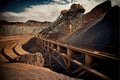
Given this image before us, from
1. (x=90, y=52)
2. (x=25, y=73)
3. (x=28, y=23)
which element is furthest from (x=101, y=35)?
(x=25, y=73)

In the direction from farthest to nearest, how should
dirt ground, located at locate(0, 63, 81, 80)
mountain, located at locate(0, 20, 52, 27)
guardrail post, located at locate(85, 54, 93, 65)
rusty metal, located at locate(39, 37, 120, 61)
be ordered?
1. mountain, located at locate(0, 20, 52, 27)
2. dirt ground, located at locate(0, 63, 81, 80)
3. guardrail post, located at locate(85, 54, 93, 65)
4. rusty metal, located at locate(39, 37, 120, 61)

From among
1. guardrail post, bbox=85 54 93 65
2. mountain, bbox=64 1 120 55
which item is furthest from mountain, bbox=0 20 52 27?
guardrail post, bbox=85 54 93 65

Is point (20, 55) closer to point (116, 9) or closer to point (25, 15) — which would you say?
point (25, 15)

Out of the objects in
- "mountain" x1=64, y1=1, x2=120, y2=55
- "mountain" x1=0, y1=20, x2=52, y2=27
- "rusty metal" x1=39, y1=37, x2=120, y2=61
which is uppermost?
"mountain" x1=0, y1=20, x2=52, y2=27

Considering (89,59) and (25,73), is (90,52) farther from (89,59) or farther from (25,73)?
(25,73)

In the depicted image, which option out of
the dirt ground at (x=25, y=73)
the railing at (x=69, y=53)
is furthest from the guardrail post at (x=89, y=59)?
the dirt ground at (x=25, y=73)

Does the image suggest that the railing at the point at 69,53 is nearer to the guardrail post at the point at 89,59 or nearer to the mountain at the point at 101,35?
the guardrail post at the point at 89,59

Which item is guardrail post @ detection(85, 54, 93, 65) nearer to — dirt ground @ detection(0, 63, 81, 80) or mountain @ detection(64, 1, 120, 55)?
mountain @ detection(64, 1, 120, 55)

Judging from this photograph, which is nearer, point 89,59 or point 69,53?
point 89,59

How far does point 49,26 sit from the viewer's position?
118 inches

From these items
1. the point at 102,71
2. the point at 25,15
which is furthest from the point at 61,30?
the point at 102,71

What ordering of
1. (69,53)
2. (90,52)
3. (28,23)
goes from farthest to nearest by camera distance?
(28,23) → (69,53) → (90,52)

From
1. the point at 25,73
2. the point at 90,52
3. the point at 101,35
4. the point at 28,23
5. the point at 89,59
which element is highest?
the point at 28,23

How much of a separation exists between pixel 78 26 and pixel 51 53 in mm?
602
